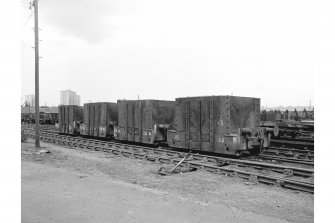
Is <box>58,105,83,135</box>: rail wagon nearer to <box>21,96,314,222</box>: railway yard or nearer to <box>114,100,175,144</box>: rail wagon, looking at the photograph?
<box>21,96,314,222</box>: railway yard

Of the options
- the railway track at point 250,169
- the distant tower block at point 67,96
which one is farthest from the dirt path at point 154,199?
the distant tower block at point 67,96

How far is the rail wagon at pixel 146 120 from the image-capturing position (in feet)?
55.0

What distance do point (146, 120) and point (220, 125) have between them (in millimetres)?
5402

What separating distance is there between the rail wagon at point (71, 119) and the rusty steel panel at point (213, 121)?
12651 mm

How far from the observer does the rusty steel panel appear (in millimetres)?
12625

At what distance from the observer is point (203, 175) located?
9836 millimetres

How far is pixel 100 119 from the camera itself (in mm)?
21703

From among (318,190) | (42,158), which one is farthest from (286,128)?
(318,190)

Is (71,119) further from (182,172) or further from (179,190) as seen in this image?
(179,190)

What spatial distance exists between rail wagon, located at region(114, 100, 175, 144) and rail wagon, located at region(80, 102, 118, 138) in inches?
88.9

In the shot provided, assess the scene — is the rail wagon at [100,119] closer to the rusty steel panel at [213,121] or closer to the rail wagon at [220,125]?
the rusty steel panel at [213,121]

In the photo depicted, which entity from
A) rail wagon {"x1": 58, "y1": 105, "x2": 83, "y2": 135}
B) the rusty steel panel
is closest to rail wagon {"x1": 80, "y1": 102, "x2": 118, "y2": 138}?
rail wagon {"x1": 58, "y1": 105, "x2": 83, "y2": 135}

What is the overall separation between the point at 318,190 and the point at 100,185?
18.8ft

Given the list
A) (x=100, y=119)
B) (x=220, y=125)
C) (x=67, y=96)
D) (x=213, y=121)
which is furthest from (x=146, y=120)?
(x=67, y=96)
